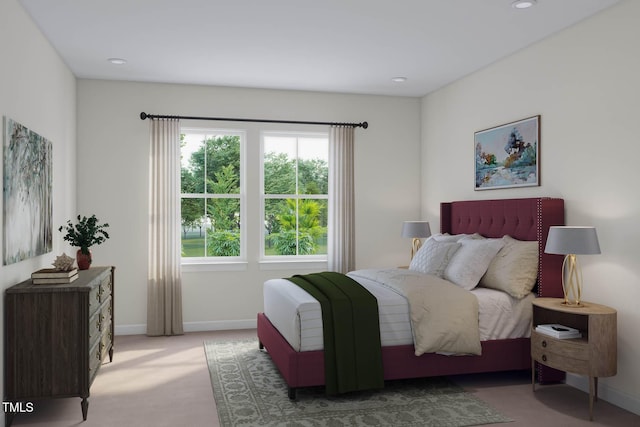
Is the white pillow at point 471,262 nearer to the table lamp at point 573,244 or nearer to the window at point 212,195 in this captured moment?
the table lamp at point 573,244

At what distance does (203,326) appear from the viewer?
20.0ft

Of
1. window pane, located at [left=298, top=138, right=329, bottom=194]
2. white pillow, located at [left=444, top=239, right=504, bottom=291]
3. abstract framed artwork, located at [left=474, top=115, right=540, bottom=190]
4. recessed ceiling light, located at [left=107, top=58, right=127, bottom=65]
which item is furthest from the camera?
window pane, located at [left=298, top=138, right=329, bottom=194]

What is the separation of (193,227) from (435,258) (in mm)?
2906

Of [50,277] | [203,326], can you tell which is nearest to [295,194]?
[203,326]

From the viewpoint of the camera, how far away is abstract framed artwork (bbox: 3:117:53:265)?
134 inches

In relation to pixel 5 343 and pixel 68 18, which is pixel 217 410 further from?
pixel 68 18

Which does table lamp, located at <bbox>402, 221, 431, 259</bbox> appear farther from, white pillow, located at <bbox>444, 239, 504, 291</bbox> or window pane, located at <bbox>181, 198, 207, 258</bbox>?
window pane, located at <bbox>181, 198, 207, 258</bbox>

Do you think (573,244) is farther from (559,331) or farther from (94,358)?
(94,358)

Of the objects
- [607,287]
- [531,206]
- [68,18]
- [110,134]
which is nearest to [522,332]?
[607,287]

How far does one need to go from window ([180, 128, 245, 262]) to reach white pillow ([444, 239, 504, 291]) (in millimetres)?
2695

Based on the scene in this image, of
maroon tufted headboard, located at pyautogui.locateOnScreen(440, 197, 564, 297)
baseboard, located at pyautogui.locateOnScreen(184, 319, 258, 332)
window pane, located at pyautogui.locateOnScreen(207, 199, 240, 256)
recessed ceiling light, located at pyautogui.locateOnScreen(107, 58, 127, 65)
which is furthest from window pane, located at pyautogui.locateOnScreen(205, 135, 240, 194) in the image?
maroon tufted headboard, located at pyautogui.locateOnScreen(440, 197, 564, 297)

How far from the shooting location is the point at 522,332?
423cm

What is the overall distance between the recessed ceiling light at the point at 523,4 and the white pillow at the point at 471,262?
1891 millimetres

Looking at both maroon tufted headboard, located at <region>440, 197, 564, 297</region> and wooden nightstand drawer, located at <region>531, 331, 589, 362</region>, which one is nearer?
wooden nightstand drawer, located at <region>531, 331, 589, 362</region>
